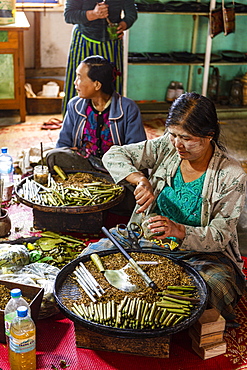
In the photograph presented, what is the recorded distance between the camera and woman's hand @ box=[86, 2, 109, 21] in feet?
15.8

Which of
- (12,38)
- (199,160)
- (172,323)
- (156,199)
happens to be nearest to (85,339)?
(172,323)

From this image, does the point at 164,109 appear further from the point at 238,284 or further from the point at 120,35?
the point at 238,284

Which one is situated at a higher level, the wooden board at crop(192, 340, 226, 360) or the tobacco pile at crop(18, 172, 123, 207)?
the tobacco pile at crop(18, 172, 123, 207)

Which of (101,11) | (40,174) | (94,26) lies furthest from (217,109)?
(40,174)

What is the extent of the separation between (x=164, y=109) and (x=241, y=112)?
107 centimetres

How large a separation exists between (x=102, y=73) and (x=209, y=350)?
2.28 metres

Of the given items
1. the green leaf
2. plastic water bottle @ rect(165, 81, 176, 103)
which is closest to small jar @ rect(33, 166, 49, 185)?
the green leaf

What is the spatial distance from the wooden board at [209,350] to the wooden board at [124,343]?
217 millimetres

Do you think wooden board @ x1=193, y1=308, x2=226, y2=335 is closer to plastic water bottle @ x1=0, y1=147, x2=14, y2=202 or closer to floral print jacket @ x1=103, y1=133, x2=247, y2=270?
floral print jacket @ x1=103, y1=133, x2=247, y2=270

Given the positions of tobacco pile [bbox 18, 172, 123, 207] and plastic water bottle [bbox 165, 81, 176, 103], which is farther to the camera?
plastic water bottle [bbox 165, 81, 176, 103]

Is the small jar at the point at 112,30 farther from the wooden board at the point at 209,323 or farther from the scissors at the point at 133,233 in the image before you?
the wooden board at the point at 209,323

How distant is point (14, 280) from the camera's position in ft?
9.10

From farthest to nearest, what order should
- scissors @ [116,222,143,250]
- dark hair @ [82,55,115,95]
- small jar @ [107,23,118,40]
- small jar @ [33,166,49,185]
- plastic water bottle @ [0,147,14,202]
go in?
small jar @ [107,23,118,40]
plastic water bottle @ [0,147,14,202]
dark hair @ [82,55,115,95]
small jar @ [33,166,49,185]
scissors @ [116,222,143,250]

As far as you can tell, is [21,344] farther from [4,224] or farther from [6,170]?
[6,170]
